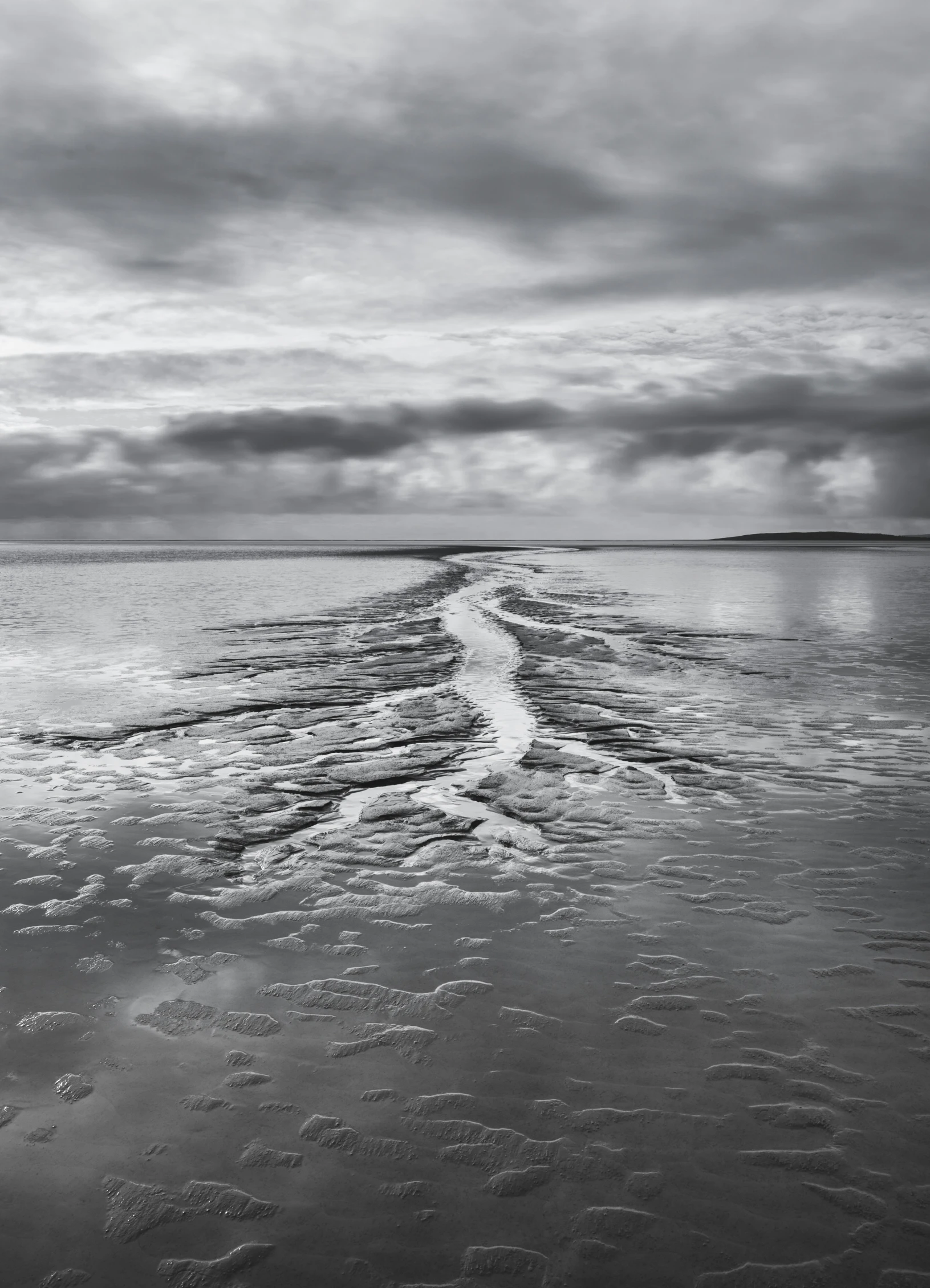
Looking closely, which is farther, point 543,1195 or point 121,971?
point 121,971

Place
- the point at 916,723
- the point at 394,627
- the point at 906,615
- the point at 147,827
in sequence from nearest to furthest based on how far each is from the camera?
1. the point at 147,827
2. the point at 916,723
3. the point at 394,627
4. the point at 906,615

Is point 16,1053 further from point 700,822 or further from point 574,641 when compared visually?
point 574,641

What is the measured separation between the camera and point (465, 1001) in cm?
441

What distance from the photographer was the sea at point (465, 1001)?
294cm

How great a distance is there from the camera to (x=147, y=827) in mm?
7086

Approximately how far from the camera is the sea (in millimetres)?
2941

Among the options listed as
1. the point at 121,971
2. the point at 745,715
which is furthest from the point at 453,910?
the point at 745,715

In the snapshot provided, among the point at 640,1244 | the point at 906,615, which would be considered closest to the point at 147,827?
the point at 640,1244

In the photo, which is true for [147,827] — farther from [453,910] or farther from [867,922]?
[867,922]

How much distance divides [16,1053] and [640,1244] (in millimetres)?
2939

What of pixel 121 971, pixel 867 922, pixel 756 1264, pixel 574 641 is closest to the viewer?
pixel 756 1264

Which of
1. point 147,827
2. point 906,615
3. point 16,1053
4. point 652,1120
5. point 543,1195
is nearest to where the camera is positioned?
point 543,1195

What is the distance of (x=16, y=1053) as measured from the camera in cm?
390

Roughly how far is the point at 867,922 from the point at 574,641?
14.8 meters
